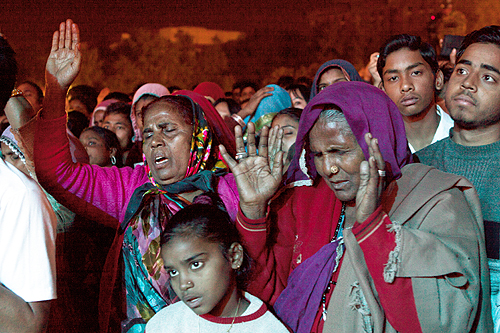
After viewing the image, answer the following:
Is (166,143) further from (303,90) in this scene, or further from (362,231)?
(303,90)

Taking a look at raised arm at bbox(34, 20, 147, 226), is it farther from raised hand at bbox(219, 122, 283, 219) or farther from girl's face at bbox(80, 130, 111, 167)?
girl's face at bbox(80, 130, 111, 167)

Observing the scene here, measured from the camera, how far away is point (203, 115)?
245cm

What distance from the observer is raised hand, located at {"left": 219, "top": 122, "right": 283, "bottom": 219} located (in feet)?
A: 6.20

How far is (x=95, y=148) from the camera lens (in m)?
3.76

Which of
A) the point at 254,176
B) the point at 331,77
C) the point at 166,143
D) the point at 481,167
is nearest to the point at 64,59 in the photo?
the point at 166,143

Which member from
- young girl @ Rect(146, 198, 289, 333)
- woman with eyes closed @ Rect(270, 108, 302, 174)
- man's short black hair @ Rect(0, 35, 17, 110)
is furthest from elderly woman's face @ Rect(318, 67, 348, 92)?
man's short black hair @ Rect(0, 35, 17, 110)

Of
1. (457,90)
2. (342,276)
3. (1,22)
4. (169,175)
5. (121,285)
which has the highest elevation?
(1,22)

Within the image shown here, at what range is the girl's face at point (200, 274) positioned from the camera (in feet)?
5.80

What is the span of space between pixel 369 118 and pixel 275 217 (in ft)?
2.00

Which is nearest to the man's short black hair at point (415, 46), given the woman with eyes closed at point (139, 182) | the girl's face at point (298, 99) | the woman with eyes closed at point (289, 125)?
the woman with eyes closed at point (289, 125)

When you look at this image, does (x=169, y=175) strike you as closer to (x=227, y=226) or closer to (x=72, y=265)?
(x=227, y=226)

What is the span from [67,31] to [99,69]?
7.02m

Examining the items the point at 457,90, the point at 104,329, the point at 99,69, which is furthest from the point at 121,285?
the point at 99,69

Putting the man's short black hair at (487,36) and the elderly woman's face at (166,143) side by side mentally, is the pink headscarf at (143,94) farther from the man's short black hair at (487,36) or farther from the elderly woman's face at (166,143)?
the man's short black hair at (487,36)
